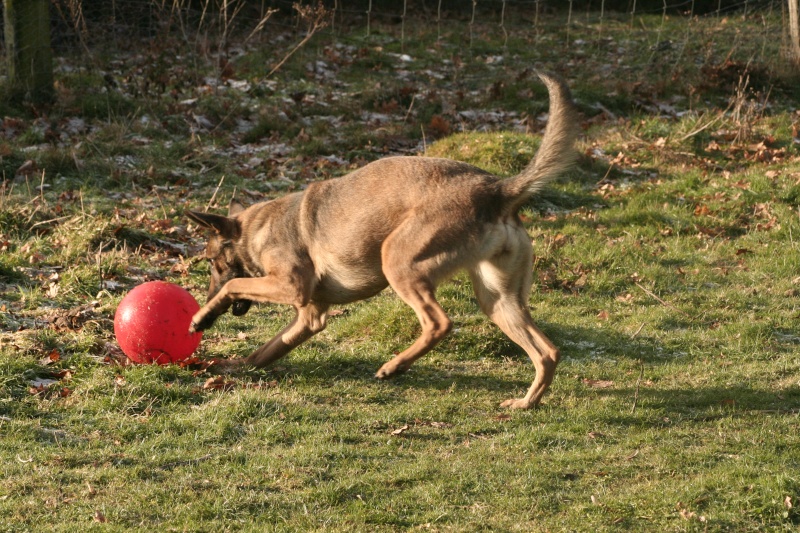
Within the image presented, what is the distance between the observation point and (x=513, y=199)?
22.8ft

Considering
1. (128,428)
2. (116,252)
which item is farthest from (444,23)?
(128,428)

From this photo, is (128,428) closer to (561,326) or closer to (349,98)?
(561,326)

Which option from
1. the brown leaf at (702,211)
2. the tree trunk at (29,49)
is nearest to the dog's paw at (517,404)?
the brown leaf at (702,211)

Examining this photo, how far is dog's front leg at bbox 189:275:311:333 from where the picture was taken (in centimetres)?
749

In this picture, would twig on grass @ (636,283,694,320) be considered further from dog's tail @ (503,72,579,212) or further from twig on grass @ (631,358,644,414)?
dog's tail @ (503,72,579,212)

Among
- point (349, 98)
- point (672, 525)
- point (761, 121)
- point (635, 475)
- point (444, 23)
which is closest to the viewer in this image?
point (672, 525)

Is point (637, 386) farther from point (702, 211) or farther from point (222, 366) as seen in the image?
point (702, 211)

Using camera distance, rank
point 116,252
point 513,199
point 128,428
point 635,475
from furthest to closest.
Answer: point 116,252, point 513,199, point 128,428, point 635,475

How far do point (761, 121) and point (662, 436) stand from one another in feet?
35.4

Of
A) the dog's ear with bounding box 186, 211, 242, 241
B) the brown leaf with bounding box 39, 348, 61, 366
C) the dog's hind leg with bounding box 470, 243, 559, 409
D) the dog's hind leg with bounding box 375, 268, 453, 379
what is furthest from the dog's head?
the dog's hind leg with bounding box 470, 243, 559, 409

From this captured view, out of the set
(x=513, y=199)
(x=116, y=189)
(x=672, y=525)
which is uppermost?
(x=513, y=199)

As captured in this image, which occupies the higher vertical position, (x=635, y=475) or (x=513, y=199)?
(x=513, y=199)

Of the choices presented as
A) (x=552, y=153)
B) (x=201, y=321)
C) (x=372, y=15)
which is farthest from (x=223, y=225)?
(x=372, y=15)

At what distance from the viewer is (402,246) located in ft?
22.9
